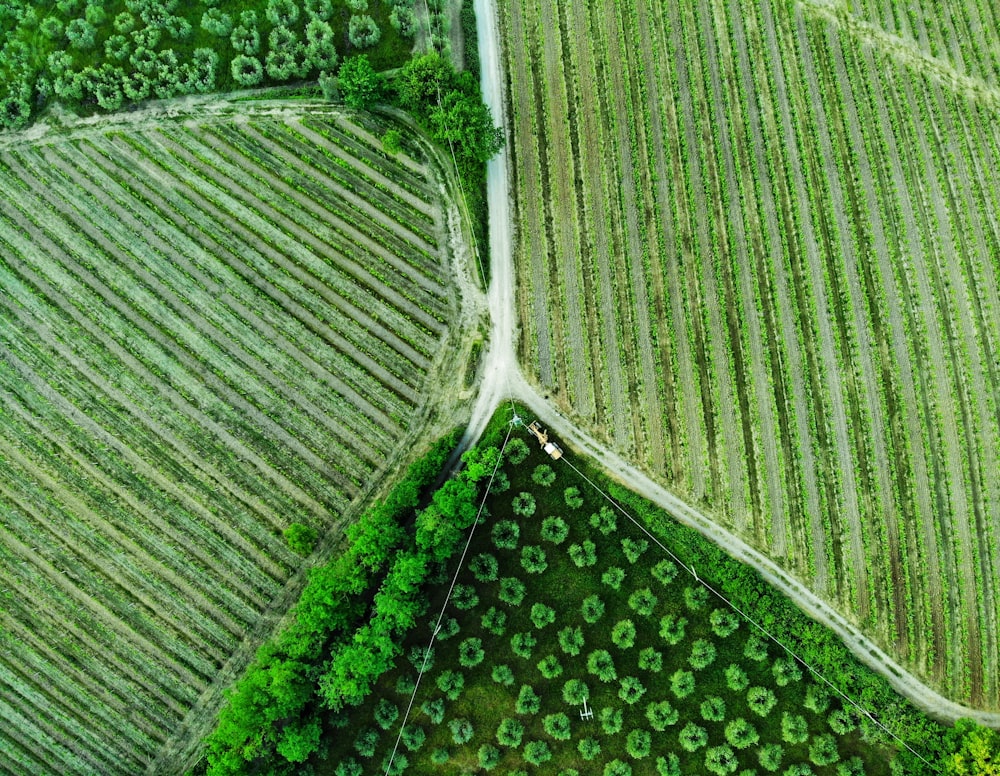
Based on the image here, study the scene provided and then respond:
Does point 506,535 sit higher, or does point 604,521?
point 604,521

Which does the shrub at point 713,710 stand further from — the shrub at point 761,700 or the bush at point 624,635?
the bush at point 624,635

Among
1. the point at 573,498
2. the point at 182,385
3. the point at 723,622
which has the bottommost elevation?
the point at 723,622

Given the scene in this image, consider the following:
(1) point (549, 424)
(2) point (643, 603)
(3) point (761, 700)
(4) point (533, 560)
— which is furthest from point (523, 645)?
(3) point (761, 700)

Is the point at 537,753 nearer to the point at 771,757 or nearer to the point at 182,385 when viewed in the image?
the point at 771,757

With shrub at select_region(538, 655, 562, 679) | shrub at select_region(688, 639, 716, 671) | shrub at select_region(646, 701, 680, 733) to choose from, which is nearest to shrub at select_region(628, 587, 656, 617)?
shrub at select_region(688, 639, 716, 671)

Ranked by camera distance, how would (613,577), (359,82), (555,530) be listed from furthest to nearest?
(359,82) < (555,530) < (613,577)

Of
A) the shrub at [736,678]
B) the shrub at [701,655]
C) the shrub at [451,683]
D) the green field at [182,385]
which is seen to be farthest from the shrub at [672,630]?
the green field at [182,385]

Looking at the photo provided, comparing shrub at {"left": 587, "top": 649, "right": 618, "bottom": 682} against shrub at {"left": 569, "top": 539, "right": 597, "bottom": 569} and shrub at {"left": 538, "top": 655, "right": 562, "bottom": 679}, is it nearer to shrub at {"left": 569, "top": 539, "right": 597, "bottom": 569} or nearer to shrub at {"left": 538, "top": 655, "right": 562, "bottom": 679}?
shrub at {"left": 538, "top": 655, "right": 562, "bottom": 679}
